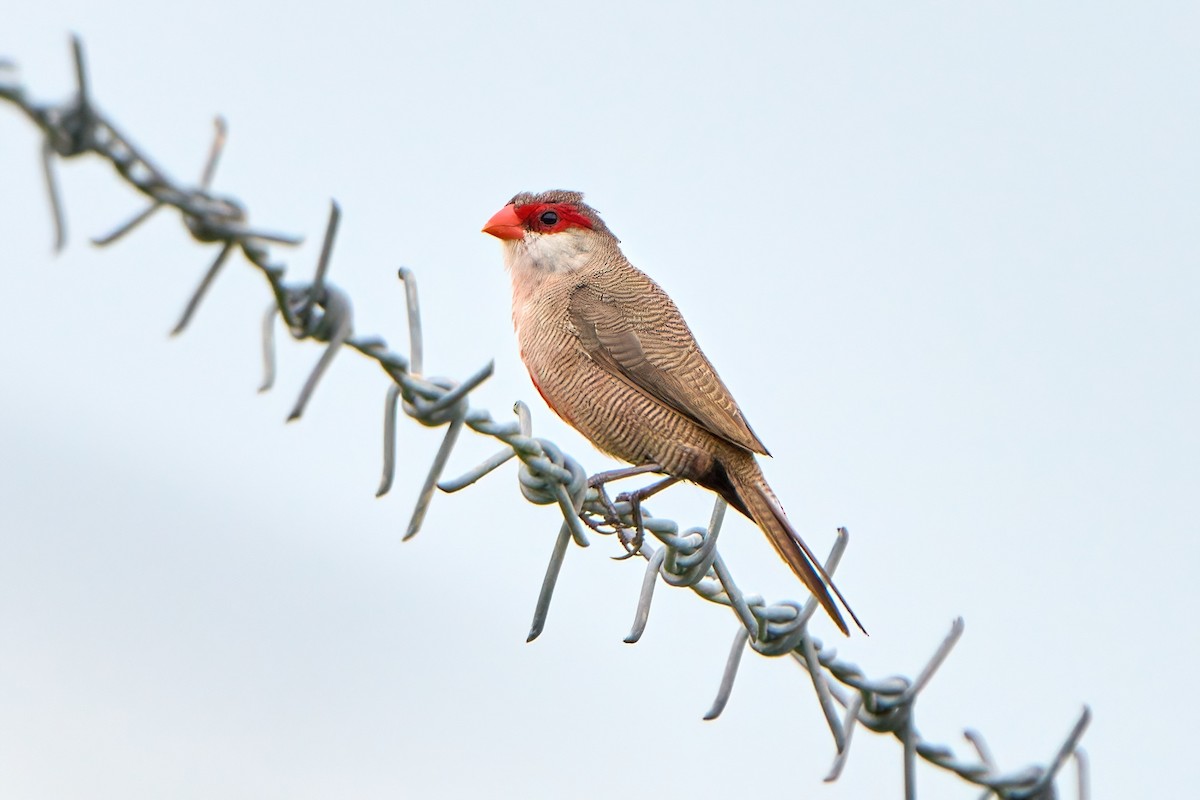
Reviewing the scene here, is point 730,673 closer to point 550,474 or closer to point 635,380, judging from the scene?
point 550,474

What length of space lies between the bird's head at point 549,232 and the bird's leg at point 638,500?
1.35 m

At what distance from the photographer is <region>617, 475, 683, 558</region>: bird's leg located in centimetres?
475

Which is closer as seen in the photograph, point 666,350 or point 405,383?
point 405,383

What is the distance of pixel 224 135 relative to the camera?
6.25 ft

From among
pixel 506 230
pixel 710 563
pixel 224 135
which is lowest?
pixel 710 563

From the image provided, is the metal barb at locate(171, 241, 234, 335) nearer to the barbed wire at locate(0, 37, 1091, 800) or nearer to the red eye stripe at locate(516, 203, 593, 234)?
the barbed wire at locate(0, 37, 1091, 800)

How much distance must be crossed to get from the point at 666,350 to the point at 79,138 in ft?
13.7

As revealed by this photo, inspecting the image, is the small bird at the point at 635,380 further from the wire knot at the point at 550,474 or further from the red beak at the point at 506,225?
the wire knot at the point at 550,474

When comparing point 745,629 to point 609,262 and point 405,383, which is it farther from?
point 609,262

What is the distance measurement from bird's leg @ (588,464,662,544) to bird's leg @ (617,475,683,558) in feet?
0.20

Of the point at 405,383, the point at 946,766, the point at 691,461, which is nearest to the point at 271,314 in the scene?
the point at 405,383

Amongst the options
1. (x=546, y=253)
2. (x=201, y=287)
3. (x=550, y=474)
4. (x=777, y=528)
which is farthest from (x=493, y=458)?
(x=546, y=253)

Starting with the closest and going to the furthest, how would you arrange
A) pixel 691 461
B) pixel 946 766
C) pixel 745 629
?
1. pixel 946 766
2. pixel 745 629
3. pixel 691 461

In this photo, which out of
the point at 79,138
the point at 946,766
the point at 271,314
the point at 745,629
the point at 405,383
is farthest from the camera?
the point at 745,629
